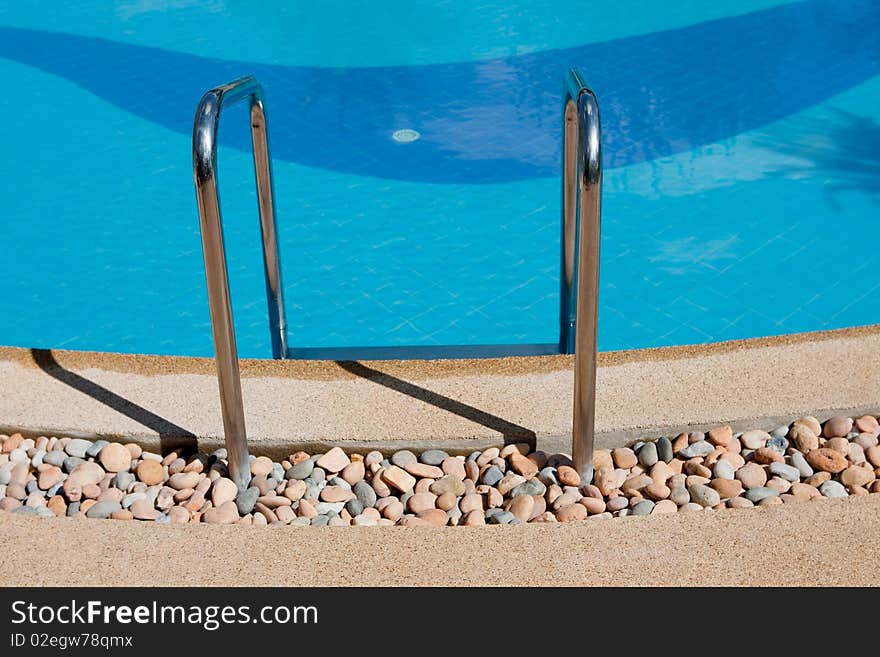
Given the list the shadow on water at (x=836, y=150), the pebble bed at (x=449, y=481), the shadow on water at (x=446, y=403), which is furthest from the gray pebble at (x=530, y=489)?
the shadow on water at (x=836, y=150)

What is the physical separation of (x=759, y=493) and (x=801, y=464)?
0.24 meters

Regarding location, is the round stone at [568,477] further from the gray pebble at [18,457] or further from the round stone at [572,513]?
the gray pebble at [18,457]

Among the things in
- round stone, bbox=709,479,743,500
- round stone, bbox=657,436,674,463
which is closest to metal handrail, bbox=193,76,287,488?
round stone, bbox=657,436,674,463

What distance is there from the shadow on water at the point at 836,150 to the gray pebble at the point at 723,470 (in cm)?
351

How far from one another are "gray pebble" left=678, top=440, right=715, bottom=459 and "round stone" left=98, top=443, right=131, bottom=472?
6.21 ft

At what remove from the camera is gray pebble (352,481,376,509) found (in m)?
3.33

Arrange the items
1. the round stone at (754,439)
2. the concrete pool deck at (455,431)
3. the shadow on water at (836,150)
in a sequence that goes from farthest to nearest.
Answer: the shadow on water at (836,150) → the round stone at (754,439) → the concrete pool deck at (455,431)

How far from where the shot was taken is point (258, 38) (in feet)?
29.9

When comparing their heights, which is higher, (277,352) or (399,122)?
(399,122)

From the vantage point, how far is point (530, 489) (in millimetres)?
3301

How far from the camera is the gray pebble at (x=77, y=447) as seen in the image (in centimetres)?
356

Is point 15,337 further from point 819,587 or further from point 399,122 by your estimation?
point 819,587
